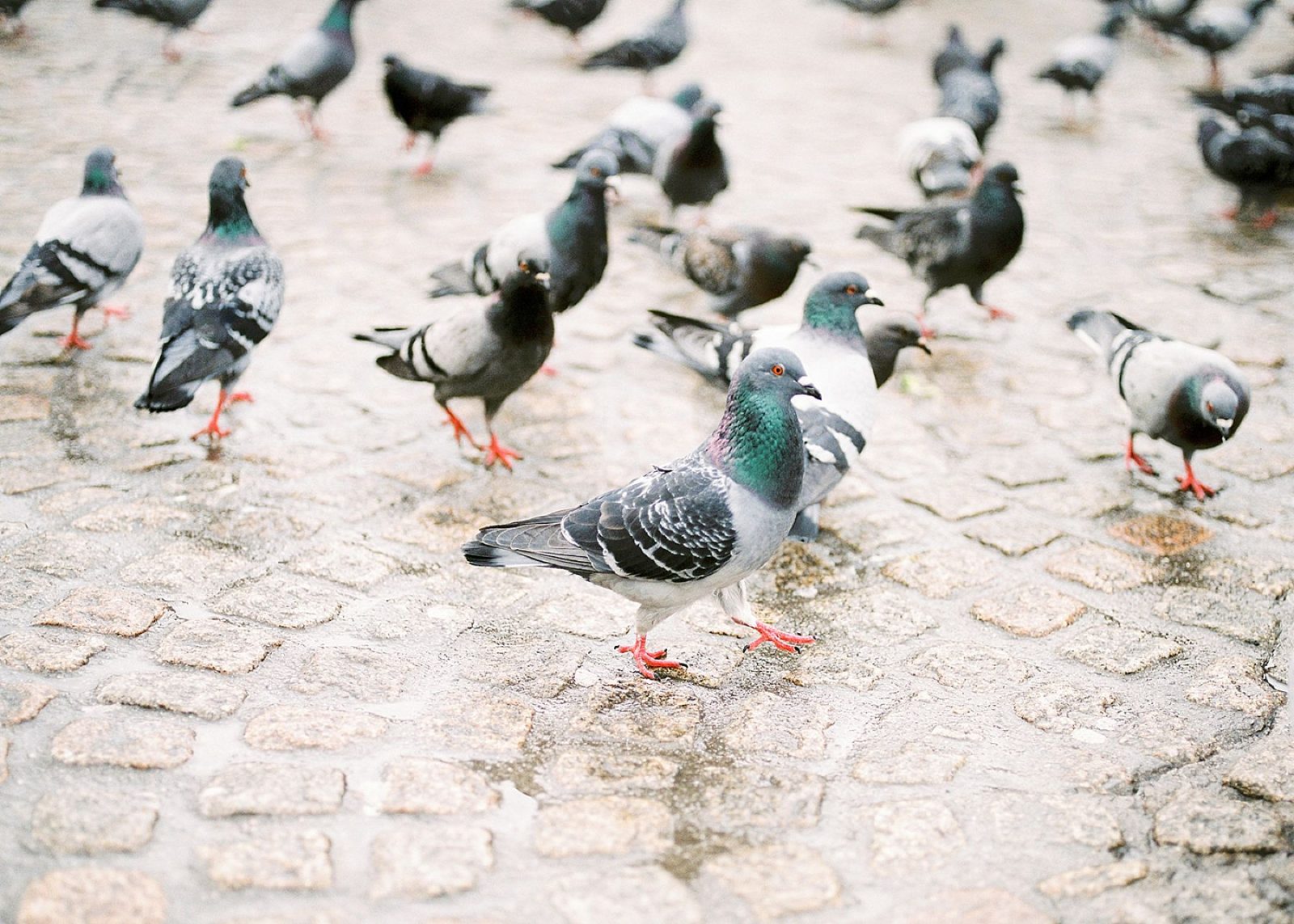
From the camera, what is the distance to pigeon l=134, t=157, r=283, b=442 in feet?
17.0

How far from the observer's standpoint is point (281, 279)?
5.83m

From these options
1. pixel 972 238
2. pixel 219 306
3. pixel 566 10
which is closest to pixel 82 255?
pixel 219 306

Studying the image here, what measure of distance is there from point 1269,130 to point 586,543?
309 inches

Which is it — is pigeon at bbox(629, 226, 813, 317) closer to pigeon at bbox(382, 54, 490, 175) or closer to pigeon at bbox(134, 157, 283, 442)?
pigeon at bbox(134, 157, 283, 442)

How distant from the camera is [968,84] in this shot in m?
10.0

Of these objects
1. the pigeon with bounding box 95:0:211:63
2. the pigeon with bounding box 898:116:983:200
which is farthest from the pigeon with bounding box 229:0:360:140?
the pigeon with bounding box 898:116:983:200

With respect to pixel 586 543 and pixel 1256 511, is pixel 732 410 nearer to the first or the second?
pixel 586 543

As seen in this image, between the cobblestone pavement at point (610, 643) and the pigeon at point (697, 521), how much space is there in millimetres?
421

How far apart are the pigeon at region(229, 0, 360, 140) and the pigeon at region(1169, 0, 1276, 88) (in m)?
9.47

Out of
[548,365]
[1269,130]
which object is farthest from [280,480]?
[1269,130]

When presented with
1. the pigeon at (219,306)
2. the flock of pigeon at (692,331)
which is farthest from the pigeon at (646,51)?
the pigeon at (219,306)

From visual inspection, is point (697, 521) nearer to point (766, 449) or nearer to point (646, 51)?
A: point (766, 449)

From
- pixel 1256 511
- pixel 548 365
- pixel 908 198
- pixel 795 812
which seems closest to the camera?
pixel 795 812

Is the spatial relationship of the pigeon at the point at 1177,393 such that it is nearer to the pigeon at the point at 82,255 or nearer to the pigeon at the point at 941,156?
A: the pigeon at the point at 941,156
